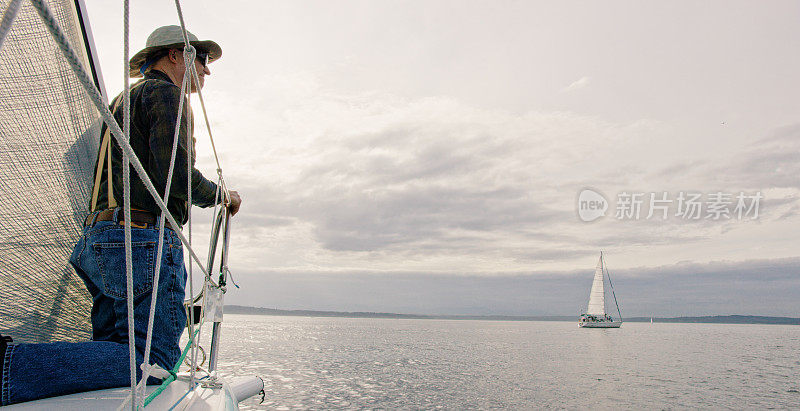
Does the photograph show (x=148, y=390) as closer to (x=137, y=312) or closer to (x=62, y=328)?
(x=137, y=312)

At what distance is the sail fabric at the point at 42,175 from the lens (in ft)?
6.35

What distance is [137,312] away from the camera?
81.4 inches

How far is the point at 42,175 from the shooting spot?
7.29ft

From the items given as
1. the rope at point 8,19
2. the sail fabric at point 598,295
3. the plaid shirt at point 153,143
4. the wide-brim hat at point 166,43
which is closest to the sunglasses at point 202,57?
the wide-brim hat at point 166,43

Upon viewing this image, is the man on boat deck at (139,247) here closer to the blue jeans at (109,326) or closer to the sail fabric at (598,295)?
the blue jeans at (109,326)

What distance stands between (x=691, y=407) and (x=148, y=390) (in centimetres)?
1829

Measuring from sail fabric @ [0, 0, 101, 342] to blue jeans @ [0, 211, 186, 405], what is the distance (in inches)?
10.3

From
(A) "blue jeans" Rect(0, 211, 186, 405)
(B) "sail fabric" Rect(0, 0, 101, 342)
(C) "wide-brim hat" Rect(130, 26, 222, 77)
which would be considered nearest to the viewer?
(A) "blue jeans" Rect(0, 211, 186, 405)

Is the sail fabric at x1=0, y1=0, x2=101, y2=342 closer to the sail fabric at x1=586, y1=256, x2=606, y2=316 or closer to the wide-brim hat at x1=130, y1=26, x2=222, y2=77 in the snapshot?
the wide-brim hat at x1=130, y1=26, x2=222, y2=77

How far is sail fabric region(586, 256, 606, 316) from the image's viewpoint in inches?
2815

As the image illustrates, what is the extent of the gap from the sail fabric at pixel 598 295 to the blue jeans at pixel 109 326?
7543 cm

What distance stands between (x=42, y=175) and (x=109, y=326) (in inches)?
31.4

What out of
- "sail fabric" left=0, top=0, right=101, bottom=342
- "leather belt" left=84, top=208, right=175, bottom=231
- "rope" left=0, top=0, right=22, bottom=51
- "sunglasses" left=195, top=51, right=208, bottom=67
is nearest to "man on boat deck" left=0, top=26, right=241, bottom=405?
"leather belt" left=84, top=208, right=175, bottom=231

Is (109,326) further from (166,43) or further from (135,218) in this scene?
(166,43)
